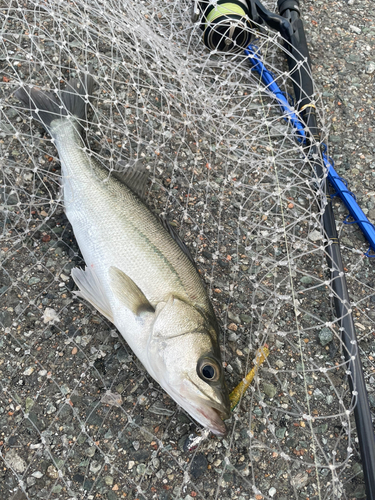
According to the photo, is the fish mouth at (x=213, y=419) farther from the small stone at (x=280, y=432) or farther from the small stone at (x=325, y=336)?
the small stone at (x=325, y=336)

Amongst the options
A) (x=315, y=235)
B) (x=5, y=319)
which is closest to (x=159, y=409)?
(x=5, y=319)

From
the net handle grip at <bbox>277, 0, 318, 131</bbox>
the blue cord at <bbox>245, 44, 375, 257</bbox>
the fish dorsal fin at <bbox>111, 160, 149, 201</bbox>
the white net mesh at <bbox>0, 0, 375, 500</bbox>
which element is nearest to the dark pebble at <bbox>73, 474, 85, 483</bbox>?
the white net mesh at <bbox>0, 0, 375, 500</bbox>

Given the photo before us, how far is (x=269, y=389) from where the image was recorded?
2531 mm

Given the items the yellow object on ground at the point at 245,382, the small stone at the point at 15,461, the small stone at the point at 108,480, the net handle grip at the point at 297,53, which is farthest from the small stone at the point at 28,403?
the net handle grip at the point at 297,53

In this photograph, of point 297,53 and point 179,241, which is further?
point 297,53

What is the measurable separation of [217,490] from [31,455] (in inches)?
43.1

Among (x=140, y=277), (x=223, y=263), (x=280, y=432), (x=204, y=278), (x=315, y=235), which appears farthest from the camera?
(x=315, y=235)

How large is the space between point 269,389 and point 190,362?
77 centimetres

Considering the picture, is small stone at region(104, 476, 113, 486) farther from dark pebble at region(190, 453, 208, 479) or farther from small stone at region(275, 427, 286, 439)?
small stone at region(275, 427, 286, 439)

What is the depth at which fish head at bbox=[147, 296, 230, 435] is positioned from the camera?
6.46 ft

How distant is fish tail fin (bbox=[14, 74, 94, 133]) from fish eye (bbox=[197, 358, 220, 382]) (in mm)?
1899

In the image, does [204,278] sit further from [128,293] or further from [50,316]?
[50,316]

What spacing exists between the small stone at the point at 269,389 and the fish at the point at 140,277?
55 cm

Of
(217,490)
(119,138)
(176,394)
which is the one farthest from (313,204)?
(217,490)
